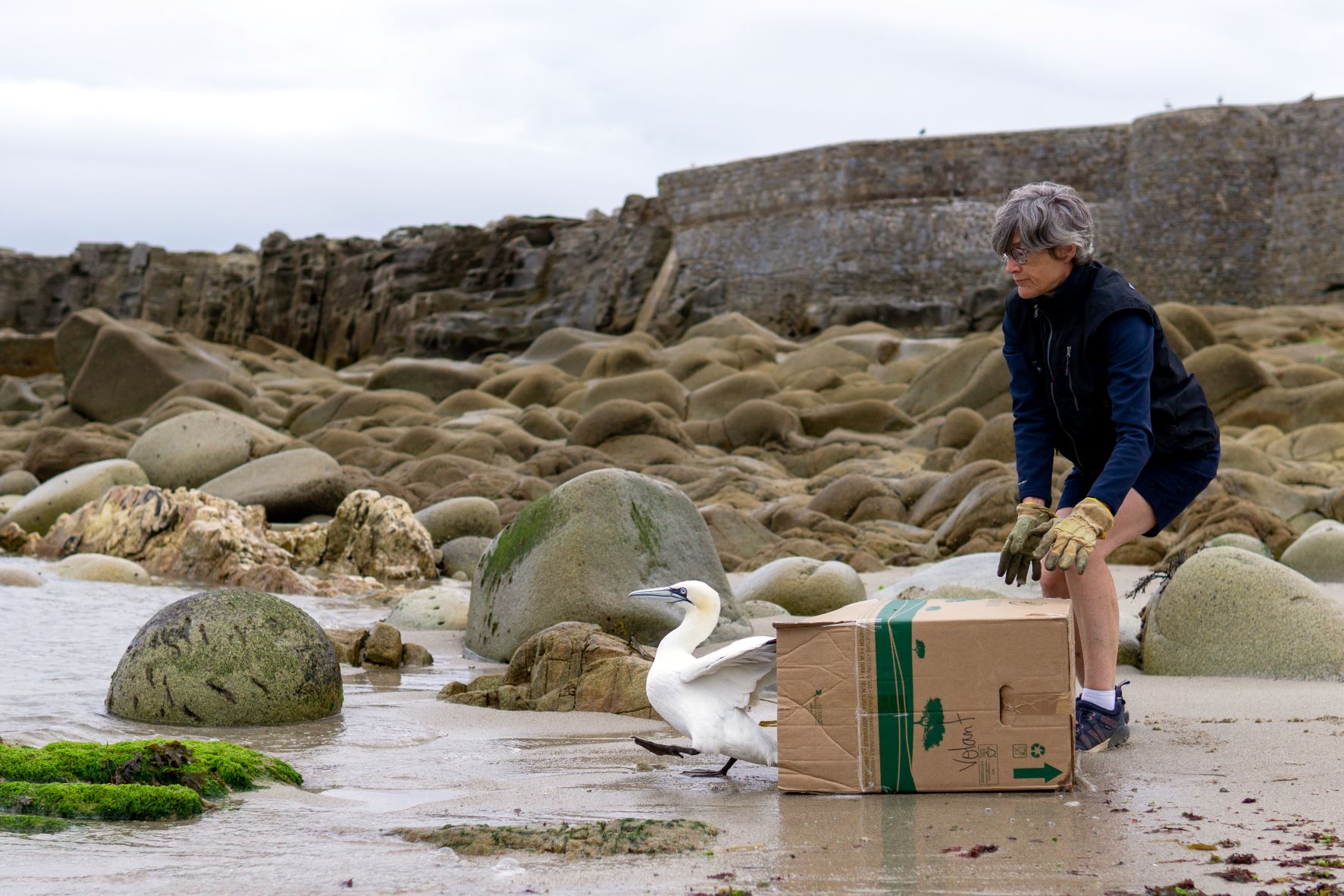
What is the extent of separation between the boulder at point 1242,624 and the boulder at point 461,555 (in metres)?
6.23

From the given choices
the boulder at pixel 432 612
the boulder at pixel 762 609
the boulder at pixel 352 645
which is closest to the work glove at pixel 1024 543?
the boulder at pixel 762 609

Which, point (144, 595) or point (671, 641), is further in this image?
point (144, 595)

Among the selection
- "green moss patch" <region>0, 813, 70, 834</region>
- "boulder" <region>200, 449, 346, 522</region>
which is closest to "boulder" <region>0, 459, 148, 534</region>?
"boulder" <region>200, 449, 346, 522</region>

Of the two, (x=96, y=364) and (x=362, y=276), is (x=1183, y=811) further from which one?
(x=362, y=276)

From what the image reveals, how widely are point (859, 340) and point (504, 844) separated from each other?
21.4m

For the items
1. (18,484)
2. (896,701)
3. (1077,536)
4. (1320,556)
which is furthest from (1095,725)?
(18,484)

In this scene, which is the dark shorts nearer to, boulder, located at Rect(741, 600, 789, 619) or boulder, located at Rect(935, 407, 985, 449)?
boulder, located at Rect(741, 600, 789, 619)

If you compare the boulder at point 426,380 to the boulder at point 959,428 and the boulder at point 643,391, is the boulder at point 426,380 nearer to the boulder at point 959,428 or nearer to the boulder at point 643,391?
the boulder at point 643,391

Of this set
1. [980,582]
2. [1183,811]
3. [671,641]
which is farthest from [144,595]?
[1183,811]

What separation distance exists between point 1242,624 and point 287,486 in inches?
365

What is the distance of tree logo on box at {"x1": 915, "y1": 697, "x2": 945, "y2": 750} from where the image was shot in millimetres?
3355

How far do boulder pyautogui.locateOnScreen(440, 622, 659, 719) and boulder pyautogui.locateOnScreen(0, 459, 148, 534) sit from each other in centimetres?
836

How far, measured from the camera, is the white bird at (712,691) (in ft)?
11.9

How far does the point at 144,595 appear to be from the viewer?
8.68 meters
